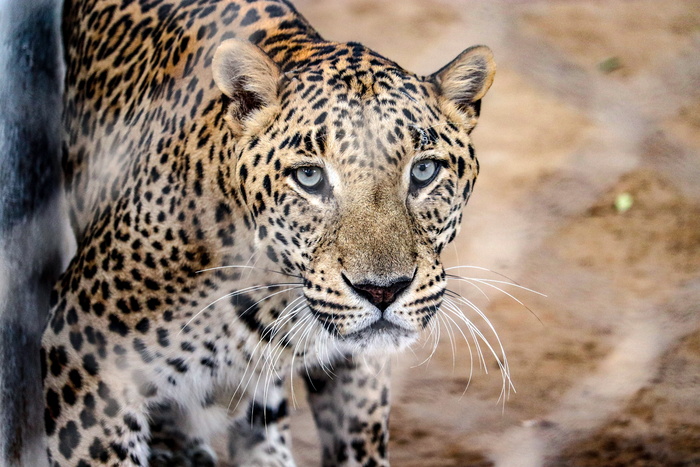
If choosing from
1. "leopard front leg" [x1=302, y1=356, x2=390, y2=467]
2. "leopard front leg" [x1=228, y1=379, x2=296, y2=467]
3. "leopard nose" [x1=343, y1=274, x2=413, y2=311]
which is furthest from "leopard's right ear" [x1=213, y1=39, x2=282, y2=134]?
"leopard front leg" [x1=228, y1=379, x2=296, y2=467]

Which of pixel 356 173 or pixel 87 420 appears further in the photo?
pixel 87 420

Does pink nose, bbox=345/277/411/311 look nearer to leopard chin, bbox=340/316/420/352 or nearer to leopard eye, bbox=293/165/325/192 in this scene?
leopard chin, bbox=340/316/420/352

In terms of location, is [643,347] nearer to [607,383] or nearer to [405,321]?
[607,383]

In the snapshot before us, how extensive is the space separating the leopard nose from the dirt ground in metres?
0.57

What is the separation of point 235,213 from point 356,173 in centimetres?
40

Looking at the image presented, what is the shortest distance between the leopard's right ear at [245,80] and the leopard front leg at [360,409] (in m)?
0.95

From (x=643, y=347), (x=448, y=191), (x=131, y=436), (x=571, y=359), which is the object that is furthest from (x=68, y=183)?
(x=643, y=347)

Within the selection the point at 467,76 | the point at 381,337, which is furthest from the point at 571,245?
the point at 381,337

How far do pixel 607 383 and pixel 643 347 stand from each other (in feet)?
0.79

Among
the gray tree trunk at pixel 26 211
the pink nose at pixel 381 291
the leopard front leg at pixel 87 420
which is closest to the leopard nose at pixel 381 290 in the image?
the pink nose at pixel 381 291

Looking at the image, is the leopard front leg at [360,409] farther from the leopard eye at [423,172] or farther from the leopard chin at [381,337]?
the leopard eye at [423,172]

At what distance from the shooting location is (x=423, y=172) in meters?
2.11

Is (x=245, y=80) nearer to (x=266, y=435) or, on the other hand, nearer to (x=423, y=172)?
(x=423, y=172)

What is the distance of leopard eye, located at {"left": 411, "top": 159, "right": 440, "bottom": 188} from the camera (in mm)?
2100
